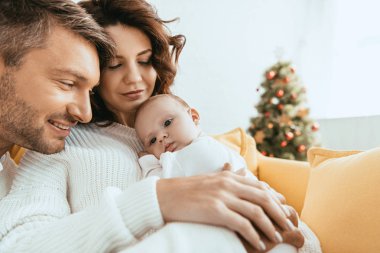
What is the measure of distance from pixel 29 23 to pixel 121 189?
587 mm

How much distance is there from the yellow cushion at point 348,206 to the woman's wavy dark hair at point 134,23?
792mm

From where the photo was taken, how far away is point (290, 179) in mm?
2084

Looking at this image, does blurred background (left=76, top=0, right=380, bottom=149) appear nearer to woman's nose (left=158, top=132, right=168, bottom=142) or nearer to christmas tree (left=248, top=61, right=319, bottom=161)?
christmas tree (left=248, top=61, right=319, bottom=161)

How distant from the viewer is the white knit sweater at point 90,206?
81 cm

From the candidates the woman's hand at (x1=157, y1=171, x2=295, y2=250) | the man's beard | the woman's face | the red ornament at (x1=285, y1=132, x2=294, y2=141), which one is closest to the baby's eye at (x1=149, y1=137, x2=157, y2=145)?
the woman's face

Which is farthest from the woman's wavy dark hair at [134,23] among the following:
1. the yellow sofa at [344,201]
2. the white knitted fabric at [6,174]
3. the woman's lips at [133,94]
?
the yellow sofa at [344,201]

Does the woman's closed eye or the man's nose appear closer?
the man's nose

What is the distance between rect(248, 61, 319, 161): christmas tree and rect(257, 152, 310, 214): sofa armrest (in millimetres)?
1830

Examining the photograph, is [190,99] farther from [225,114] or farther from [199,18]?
[199,18]

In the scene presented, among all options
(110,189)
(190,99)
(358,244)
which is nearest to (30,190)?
(110,189)

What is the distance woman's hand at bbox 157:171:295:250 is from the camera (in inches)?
31.5

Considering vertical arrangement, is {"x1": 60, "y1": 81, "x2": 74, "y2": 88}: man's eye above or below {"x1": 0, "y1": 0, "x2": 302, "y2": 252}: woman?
above

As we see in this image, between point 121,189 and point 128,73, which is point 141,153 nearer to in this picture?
point 121,189

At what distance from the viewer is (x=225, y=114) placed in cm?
458
